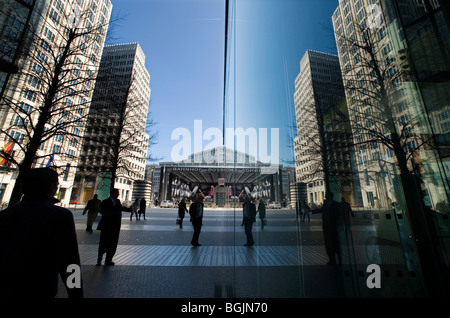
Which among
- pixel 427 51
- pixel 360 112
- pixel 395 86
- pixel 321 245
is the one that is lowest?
pixel 321 245

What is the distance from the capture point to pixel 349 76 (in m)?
1.37

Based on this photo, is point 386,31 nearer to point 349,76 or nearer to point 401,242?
point 349,76

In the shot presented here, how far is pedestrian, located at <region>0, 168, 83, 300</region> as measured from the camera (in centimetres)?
105

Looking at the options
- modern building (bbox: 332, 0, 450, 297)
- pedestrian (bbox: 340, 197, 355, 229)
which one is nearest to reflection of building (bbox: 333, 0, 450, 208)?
modern building (bbox: 332, 0, 450, 297)

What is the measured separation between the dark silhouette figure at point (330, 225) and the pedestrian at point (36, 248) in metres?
1.71

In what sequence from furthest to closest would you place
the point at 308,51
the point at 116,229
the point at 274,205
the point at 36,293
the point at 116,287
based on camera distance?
the point at 116,229, the point at 116,287, the point at 274,205, the point at 308,51, the point at 36,293

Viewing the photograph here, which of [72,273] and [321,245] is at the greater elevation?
[321,245]

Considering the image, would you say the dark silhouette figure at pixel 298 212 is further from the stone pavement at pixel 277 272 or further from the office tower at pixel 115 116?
the office tower at pixel 115 116

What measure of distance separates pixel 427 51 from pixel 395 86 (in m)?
0.38

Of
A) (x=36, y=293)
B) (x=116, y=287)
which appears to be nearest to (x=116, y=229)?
(x=116, y=287)

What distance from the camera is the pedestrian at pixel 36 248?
105 centimetres

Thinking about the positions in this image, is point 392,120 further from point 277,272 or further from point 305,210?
point 277,272

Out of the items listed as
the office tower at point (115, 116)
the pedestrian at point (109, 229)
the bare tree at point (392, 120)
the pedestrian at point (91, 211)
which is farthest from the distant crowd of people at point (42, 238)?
the office tower at point (115, 116)

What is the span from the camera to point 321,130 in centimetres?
136
